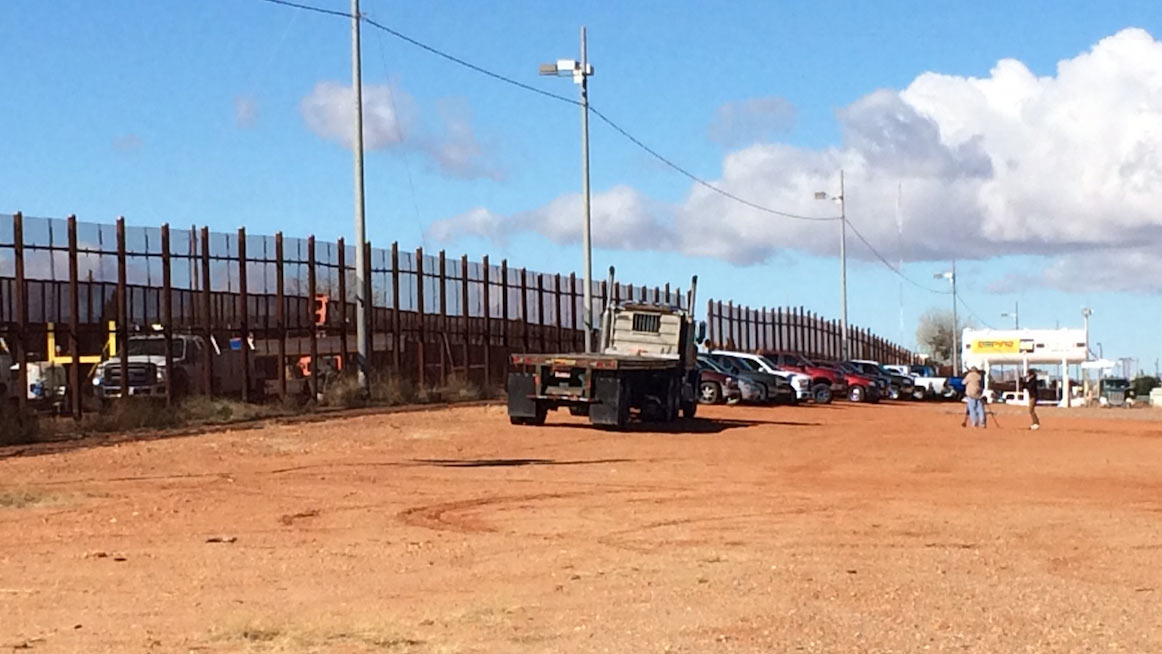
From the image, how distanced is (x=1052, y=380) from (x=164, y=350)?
6310cm

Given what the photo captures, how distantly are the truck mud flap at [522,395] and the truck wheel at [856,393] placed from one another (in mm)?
28675

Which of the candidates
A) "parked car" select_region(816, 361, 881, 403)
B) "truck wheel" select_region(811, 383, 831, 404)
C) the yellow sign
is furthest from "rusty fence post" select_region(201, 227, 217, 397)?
the yellow sign

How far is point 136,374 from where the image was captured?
111ft

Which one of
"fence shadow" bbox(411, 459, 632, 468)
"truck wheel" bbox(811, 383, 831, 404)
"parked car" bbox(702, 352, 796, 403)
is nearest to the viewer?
"fence shadow" bbox(411, 459, 632, 468)

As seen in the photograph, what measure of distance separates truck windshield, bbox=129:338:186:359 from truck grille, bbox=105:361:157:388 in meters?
0.45

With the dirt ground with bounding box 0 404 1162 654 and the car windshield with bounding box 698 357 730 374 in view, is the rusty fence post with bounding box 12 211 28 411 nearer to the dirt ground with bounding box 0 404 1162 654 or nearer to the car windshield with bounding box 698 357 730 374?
the dirt ground with bounding box 0 404 1162 654

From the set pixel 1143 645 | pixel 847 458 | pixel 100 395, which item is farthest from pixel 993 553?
pixel 100 395

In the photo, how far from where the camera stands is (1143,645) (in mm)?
9680

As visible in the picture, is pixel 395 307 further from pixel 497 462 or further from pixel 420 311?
pixel 497 462

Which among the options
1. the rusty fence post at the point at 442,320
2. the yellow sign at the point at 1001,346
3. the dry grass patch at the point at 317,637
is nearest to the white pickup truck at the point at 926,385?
the yellow sign at the point at 1001,346

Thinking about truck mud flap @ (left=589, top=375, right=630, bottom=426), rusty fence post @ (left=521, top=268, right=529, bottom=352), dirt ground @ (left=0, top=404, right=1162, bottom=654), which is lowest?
dirt ground @ (left=0, top=404, right=1162, bottom=654)

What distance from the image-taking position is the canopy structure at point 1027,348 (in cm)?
6725

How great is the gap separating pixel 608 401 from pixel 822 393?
25084 millimetres

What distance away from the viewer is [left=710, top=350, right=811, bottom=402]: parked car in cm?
4966
